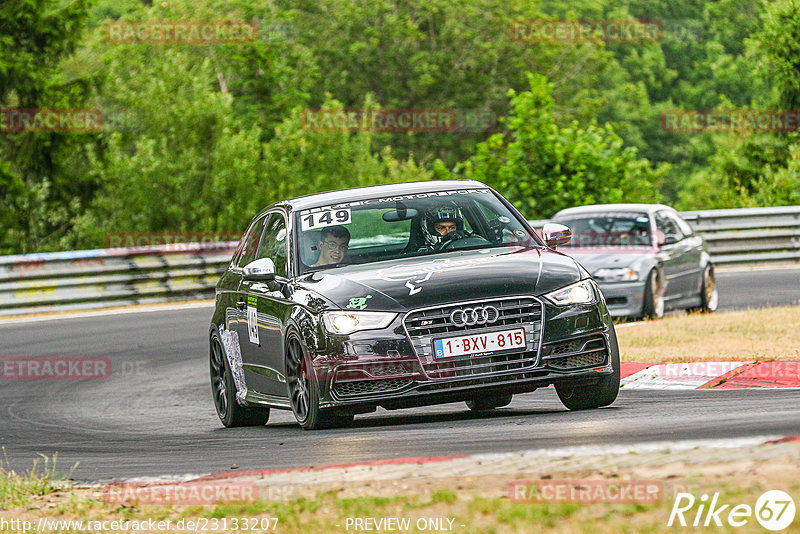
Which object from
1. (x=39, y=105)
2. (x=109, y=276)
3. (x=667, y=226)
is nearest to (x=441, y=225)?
(x=667, y=226)

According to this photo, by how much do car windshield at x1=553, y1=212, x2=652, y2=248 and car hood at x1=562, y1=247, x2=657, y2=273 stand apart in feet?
0.92

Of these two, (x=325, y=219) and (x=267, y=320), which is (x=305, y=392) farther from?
(x=325, y=219)

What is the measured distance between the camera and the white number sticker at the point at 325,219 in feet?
31.7

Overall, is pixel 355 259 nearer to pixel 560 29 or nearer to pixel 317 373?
pixel 317 373

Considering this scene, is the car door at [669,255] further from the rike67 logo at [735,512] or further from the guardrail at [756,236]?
the rike67 logo at [735,512]

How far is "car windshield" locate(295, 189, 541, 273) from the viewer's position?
9.41 meters

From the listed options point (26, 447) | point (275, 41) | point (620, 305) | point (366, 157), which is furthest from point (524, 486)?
point (275, 41)

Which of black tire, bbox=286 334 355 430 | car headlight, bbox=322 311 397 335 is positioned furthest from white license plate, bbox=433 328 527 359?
black tire, bbox=286 334 355 430

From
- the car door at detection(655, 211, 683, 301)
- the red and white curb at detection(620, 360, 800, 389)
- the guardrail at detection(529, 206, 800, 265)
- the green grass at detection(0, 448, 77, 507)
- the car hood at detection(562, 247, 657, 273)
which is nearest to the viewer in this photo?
the green grass at detection(0, 448, 77, 507)

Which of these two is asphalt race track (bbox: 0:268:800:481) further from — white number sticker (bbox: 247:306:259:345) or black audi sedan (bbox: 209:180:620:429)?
white number sticker (bbox: 247:306:259:345)

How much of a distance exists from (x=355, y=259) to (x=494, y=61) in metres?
52.9

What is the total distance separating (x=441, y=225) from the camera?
9.60 metres

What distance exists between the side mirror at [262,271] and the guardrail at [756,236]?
17782 millimetres

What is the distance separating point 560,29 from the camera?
207ft
